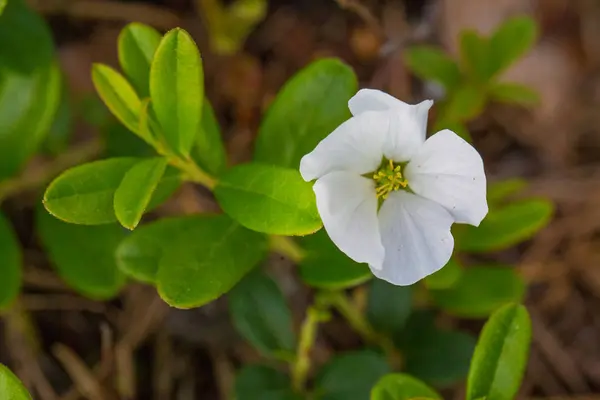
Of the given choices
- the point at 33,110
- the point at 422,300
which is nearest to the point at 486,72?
the point at 422,300

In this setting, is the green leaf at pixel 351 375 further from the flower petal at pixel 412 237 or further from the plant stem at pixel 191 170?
the plant stem at pixel 191 170

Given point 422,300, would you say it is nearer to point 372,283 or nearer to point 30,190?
point 372,283

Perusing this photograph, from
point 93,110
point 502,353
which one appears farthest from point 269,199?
point 93,110

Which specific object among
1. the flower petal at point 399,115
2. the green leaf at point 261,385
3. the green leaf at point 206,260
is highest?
the flower petal at point 399,115

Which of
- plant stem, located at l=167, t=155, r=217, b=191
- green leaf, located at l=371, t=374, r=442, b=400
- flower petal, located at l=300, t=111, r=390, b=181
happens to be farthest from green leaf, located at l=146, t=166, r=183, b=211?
green leaf, located at l=371, t=374, r=442, b=400

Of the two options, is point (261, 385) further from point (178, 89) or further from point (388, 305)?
point (178, 89)

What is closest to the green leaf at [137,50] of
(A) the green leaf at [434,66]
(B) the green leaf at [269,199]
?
(B) the green leaf at [269,199]
